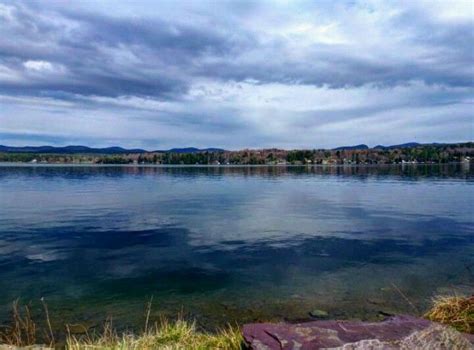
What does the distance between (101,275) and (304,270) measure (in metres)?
9.17

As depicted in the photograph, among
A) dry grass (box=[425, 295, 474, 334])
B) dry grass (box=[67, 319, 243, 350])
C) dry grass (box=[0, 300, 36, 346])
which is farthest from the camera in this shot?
dry grass (box=[0, 300, 36, 346])

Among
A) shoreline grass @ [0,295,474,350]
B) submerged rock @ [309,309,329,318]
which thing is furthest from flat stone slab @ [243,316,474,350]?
submerged rock @ [309,309,329,318]

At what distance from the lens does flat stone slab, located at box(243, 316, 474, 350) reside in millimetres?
7008

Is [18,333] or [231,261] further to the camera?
[231,261]

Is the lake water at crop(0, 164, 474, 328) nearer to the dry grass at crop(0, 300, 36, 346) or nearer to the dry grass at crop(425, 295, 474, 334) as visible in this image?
the dry grass at crop(0, 300, 36, 346)

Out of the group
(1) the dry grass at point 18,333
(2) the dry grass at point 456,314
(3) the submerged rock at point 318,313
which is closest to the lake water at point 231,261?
(3) the submerged rock at point 318,313

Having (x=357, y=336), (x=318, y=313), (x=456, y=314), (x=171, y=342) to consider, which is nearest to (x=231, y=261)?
(x=318, y=313)

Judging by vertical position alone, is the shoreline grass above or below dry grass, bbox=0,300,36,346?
above

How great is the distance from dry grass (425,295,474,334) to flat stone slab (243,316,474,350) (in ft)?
6.50

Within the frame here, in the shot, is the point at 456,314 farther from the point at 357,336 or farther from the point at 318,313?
the point at 318,313

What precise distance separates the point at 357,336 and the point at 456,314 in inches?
172

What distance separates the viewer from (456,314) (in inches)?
402

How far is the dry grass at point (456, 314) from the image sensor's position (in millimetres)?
9566

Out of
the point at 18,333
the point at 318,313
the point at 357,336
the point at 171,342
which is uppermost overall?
the point at 357,336
